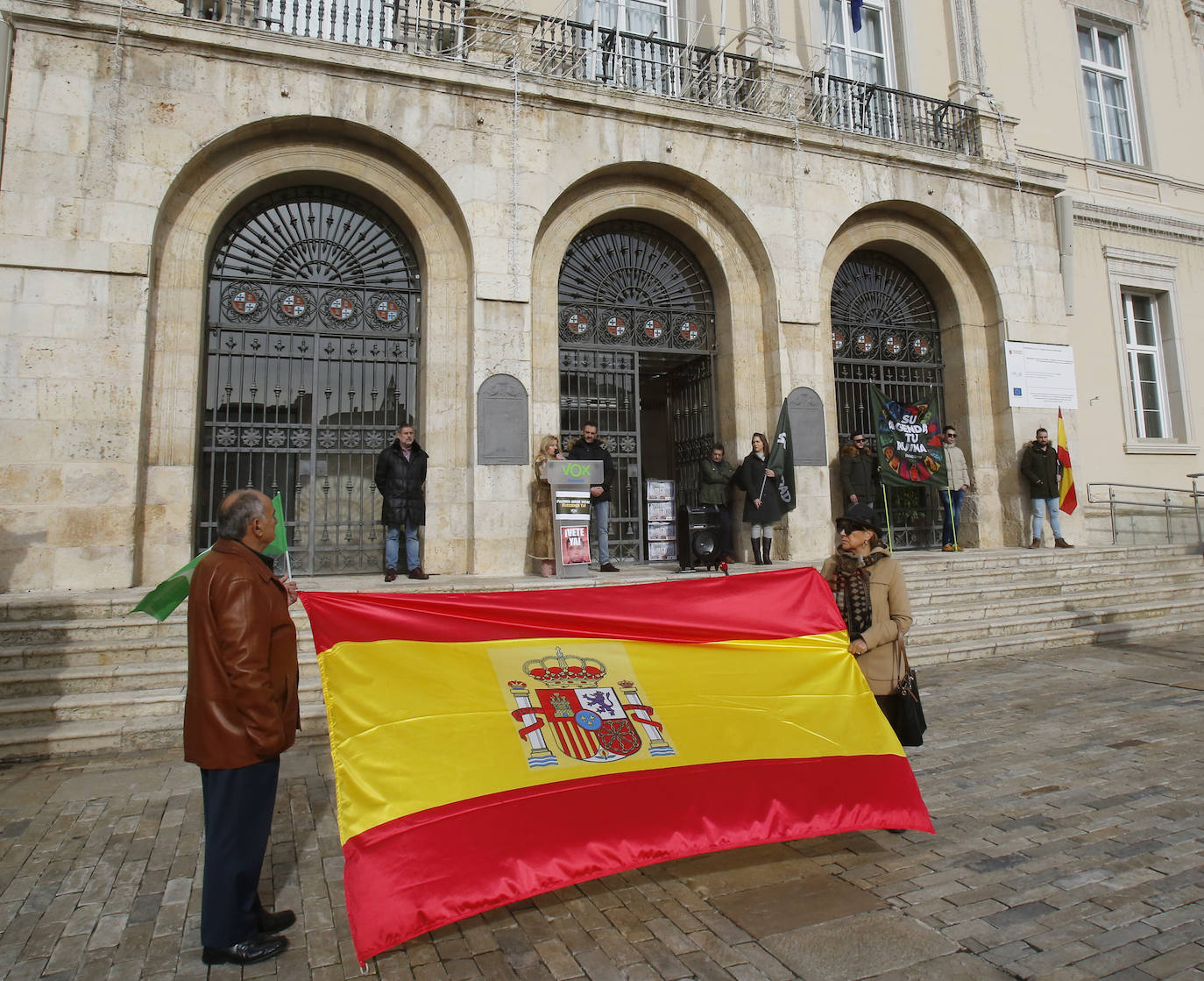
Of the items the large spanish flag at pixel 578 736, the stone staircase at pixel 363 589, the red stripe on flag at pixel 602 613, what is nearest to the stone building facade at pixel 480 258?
the stone staircase at pixel 363 589

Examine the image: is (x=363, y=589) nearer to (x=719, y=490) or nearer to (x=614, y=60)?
(x=719, y=490)

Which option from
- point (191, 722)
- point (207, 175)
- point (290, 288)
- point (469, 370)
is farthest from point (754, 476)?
point (191, 722)

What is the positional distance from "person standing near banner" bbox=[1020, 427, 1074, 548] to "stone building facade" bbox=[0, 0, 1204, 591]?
0.39m

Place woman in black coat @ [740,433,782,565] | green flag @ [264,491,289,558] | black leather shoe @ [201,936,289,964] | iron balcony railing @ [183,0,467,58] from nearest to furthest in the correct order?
black leather shoe @ [201,936,289,964] < green flag @ [264,491,289,558] < iron balcony railing @ [183,0,467,58] < woman in black coat @ [740,433,782,565]

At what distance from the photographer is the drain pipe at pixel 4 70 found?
879 centimetres

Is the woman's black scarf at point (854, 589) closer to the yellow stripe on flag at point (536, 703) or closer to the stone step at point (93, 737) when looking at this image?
the yellow stripe on flag at point (536, 703)

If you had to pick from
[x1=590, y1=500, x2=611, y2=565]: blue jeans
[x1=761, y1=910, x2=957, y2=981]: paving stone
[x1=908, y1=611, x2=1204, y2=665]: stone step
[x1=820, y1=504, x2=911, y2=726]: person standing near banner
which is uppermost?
[x1=590, y1=500, x2=611, y2=565]: blue jeans

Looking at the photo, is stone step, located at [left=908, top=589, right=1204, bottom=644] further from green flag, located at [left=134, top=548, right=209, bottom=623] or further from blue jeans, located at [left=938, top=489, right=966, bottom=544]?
green flag, located at [left=134, top=548, right=209, bottom=623]

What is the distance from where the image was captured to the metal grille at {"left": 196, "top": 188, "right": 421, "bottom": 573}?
10.2 m

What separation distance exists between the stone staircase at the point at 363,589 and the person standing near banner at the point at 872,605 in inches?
163

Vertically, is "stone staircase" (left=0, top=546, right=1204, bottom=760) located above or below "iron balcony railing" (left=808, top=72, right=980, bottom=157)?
below

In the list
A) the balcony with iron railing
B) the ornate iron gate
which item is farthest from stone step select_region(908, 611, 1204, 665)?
the balcony with iron railing

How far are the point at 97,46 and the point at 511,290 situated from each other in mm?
5644

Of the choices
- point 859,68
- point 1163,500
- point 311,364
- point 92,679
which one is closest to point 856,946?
point 92,679
